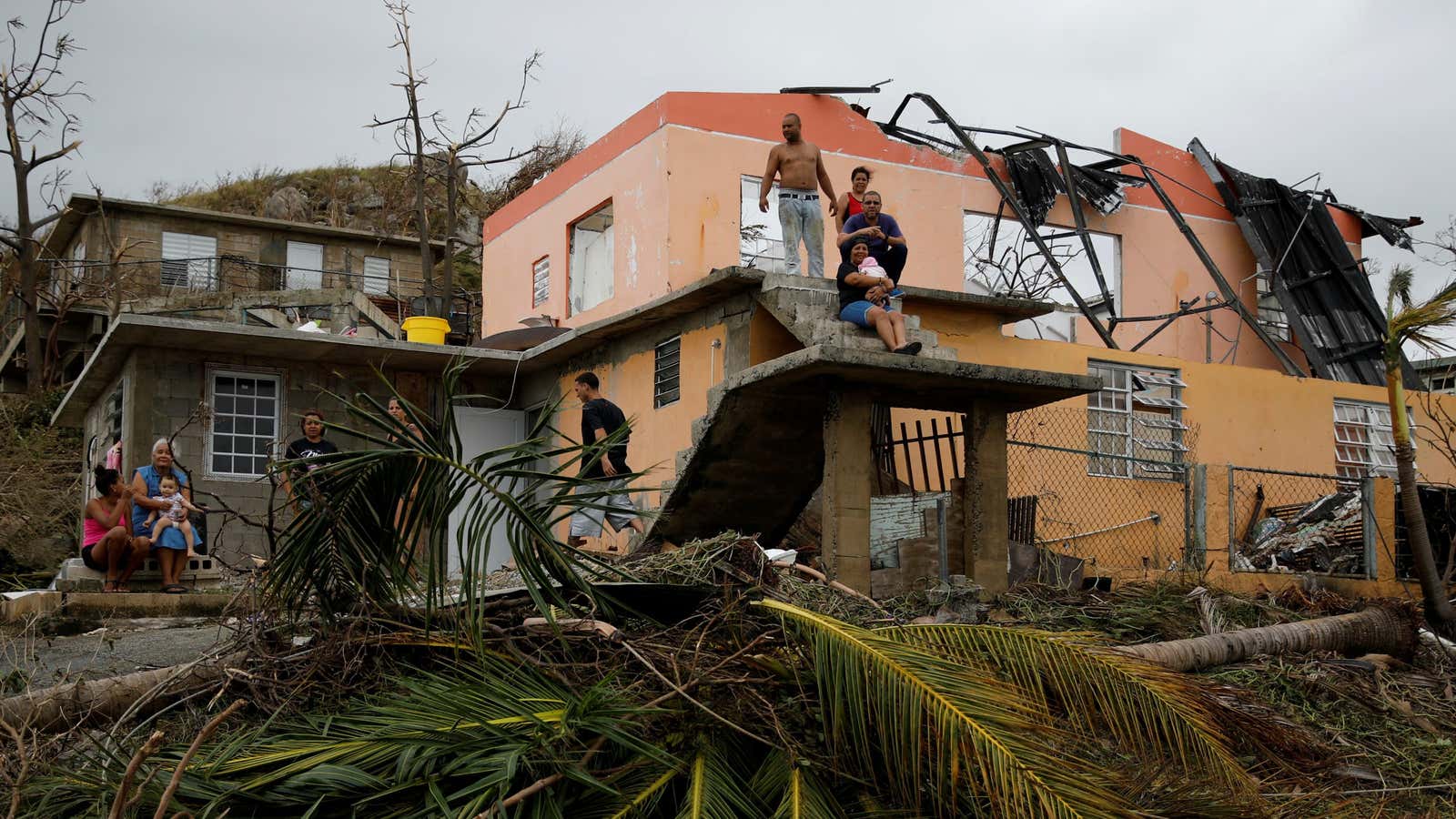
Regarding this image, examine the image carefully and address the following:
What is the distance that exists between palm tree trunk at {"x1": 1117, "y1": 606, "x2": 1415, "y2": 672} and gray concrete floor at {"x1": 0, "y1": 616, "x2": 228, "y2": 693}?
573cm

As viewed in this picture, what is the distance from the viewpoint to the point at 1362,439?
19.5 metres

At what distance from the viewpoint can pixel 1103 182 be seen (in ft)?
73.2

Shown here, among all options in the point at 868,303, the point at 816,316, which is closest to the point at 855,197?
the point at 816,316

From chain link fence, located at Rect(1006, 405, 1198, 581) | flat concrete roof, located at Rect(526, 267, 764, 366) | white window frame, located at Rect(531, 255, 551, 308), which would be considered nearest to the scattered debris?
chain link fence, located at Rect(1006, 405, 1198, 581)

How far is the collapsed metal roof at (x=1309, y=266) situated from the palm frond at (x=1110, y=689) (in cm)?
Result: 1915

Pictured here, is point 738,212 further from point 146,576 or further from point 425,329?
point 146,576

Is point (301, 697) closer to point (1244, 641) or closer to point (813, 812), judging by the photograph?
point (813, 812)

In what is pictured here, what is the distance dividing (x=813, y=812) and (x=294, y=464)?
2364 mm

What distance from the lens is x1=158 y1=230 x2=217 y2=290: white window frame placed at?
3416 centimetres

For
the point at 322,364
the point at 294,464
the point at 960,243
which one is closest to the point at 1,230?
the point at 322,364

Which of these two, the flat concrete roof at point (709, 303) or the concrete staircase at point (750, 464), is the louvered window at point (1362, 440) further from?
the concrete staircase at point (750, 464)

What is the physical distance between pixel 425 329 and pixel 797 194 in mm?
6811

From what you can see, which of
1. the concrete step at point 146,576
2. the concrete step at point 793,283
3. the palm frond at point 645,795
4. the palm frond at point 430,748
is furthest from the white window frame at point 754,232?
the palm frond at point 645,795

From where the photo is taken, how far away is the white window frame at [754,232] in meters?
19.4
